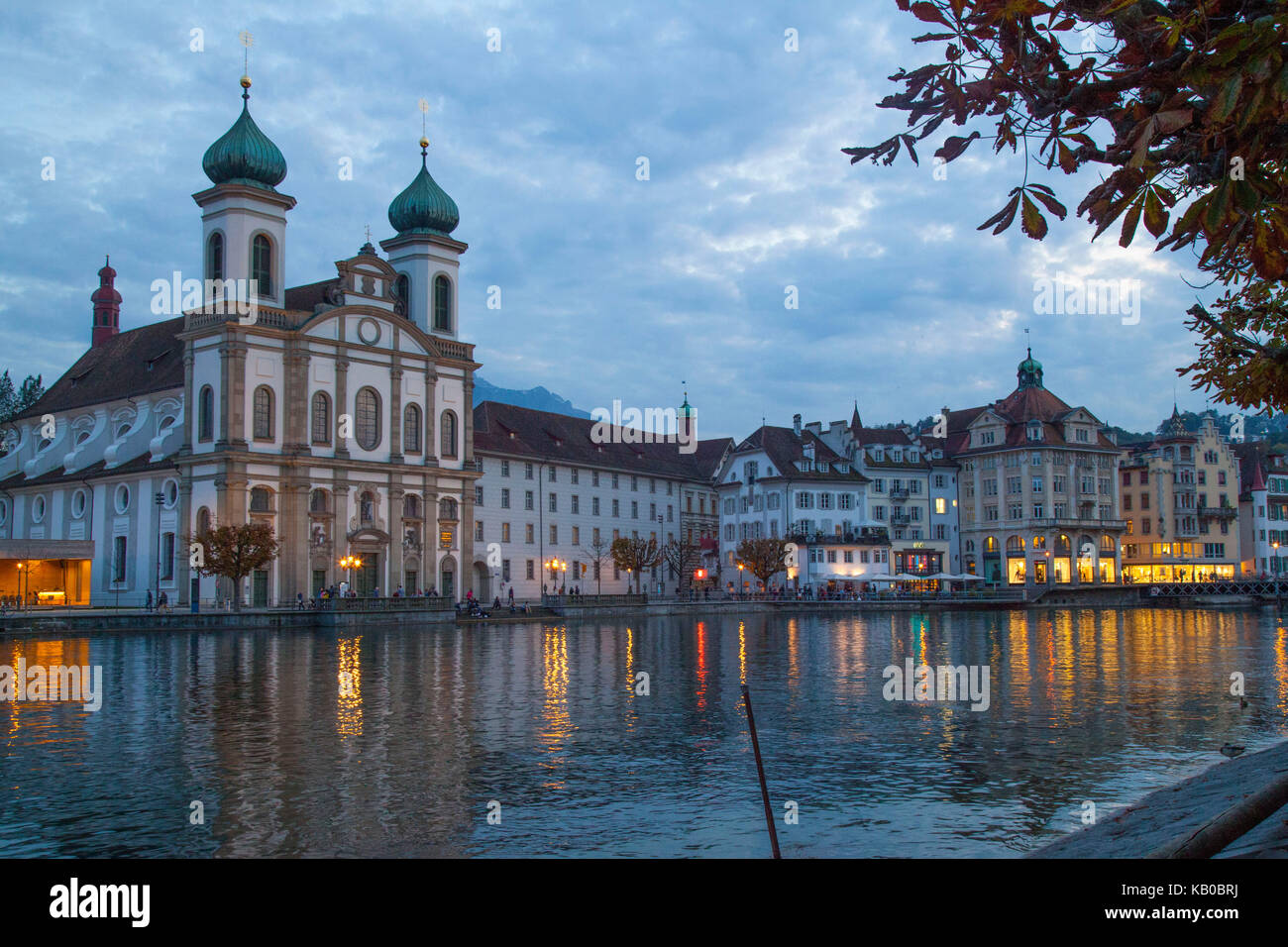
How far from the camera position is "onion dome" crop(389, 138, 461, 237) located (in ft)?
264

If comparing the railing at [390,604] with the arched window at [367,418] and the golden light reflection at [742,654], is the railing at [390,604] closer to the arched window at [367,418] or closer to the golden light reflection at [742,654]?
the arched window at [367,418]

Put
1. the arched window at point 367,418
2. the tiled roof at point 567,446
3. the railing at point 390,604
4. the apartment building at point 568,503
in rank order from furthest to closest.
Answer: the tiled roof at point 567,446, the apartment building at point 568,503, the arched window at point 367,418, the railing at point 390,604

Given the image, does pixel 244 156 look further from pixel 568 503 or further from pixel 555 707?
pixel 555 707

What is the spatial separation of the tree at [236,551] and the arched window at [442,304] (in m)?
23.3

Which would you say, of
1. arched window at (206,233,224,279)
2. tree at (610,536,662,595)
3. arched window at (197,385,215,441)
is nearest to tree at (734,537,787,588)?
tree at (610,536,662,595)

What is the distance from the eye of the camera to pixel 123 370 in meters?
83.1

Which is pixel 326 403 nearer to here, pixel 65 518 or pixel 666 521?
pixel 65 518

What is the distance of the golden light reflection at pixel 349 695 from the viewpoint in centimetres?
1977

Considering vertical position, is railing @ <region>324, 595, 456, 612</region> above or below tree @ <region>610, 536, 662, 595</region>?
below

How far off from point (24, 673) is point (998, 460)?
83883 mm

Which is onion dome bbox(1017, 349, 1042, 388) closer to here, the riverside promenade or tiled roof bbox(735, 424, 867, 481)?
tiled roof bbox(735, 424, 867, 481)

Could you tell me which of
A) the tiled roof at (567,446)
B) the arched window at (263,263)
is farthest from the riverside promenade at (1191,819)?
the tiled roof at (567,446)

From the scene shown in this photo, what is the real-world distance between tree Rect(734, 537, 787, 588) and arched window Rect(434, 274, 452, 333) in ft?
85.2
